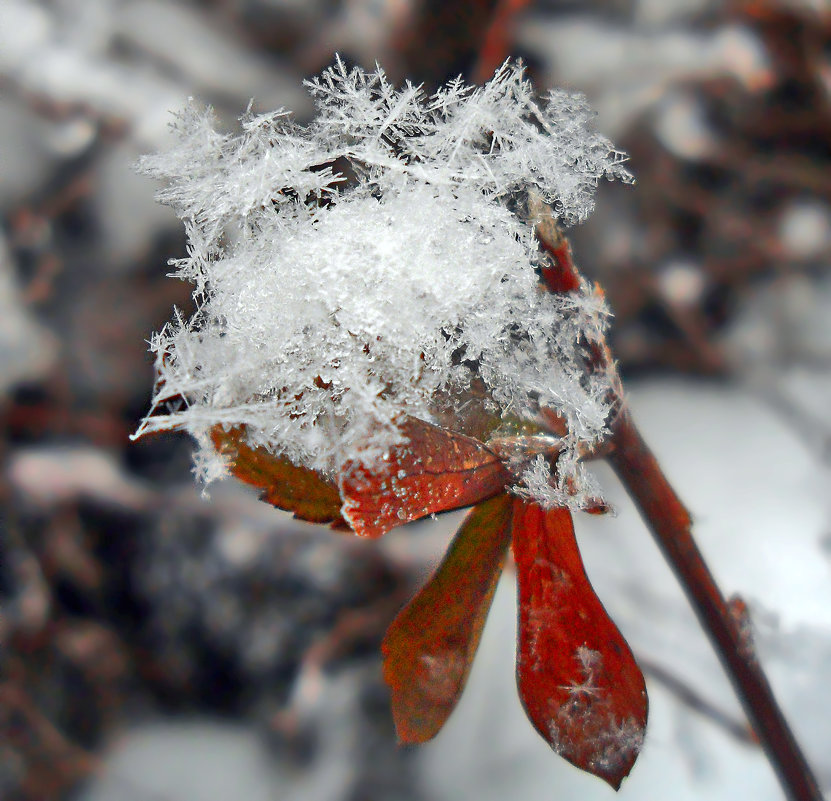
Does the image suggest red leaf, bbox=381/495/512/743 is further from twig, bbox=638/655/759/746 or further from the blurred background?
the blurred background

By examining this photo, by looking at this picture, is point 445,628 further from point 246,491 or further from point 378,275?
point 246,491

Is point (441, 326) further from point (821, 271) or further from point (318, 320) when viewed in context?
point (821, 271)

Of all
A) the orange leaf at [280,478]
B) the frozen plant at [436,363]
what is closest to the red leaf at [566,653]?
the frozen plant at [436,363]

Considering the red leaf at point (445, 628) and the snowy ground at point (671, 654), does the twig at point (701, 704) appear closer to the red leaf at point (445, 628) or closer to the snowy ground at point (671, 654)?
the snowy ground at point (671, 654)

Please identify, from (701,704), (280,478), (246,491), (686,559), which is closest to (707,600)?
(686,559)

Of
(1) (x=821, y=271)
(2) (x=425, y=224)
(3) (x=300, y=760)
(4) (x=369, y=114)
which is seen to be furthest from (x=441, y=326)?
(1) (x=821, y=271)

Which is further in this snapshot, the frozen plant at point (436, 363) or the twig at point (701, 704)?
the twig at point (701, 704)
